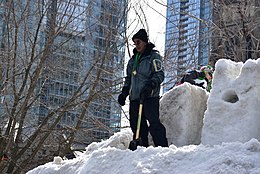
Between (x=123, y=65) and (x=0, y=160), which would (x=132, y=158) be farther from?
(x=123, y=65)

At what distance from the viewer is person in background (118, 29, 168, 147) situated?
583 centimetres

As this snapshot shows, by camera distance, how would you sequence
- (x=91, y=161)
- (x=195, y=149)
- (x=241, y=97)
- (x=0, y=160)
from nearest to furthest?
1. (x=195, y=149)
2. (x=91, y=161)
3. (x=241, y=97)
4. (x=0, y=160)

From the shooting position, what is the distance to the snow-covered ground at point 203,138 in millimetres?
3926

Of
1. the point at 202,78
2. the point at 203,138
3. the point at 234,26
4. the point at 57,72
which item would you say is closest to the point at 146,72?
the point at 203,138

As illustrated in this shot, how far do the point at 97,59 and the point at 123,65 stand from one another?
0.85 meters

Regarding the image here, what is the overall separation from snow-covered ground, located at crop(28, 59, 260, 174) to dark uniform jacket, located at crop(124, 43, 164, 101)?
1.86 ft

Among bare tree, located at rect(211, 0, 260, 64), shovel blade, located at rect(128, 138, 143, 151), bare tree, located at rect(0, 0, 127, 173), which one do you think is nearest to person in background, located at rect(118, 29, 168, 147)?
shovel blade, located at rect(128, 138, 143, 151)

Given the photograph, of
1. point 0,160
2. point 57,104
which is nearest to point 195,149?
point 0,160

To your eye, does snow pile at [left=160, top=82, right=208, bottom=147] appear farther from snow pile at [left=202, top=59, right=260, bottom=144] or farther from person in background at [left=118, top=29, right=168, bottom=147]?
snow pile at [left=202, top=59, right=260, bottom=144]

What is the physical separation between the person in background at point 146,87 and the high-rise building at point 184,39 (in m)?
7.32

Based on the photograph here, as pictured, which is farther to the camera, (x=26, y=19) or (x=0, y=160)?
(x=26, y=19)

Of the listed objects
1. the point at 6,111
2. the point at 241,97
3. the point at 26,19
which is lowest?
the point at 6,111

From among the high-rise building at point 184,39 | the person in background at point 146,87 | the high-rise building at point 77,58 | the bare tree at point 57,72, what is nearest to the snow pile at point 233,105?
the person in background at point 146,87

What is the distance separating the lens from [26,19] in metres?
13.1
